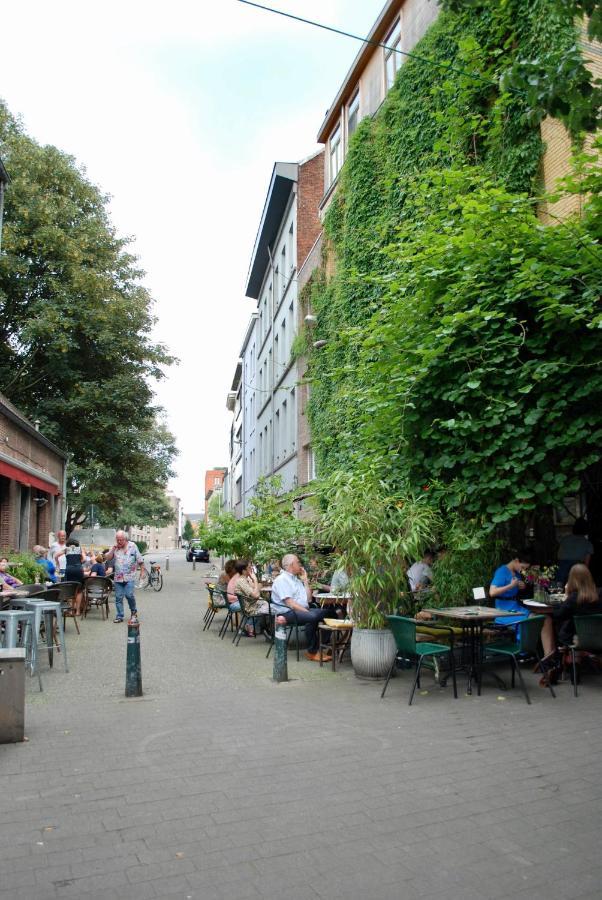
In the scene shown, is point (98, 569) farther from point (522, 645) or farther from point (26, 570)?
point (522, 645)

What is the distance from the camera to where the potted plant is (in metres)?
8.53

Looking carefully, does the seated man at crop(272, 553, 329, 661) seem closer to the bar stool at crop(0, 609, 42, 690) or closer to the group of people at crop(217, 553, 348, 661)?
the group of people at crop(217, 553, 348, 661)

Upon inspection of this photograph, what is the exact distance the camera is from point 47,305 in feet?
92.2

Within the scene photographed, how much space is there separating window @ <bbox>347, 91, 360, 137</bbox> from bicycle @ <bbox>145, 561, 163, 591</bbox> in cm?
1648

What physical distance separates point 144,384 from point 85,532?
13.4 meters

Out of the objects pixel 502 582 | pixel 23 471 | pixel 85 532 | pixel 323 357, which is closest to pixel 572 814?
pixel 502 582

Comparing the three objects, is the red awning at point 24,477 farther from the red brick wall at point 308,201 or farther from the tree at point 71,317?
the red brick wall at point 308,201

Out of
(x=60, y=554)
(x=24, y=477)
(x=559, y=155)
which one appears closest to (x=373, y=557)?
(x=559, y=155)

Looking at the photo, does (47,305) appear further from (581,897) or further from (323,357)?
(581,897)

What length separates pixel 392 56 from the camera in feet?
59.1

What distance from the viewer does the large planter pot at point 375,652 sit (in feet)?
28.2

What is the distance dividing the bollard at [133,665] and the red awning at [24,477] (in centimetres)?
1230

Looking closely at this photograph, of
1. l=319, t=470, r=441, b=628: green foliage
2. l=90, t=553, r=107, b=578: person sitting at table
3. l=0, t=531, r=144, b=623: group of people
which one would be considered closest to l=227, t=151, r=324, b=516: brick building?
l=90, t=553, r=107, b=578: person sitting at table

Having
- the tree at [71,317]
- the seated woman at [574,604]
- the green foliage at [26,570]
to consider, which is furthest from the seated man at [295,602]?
the tree at [71,317]
